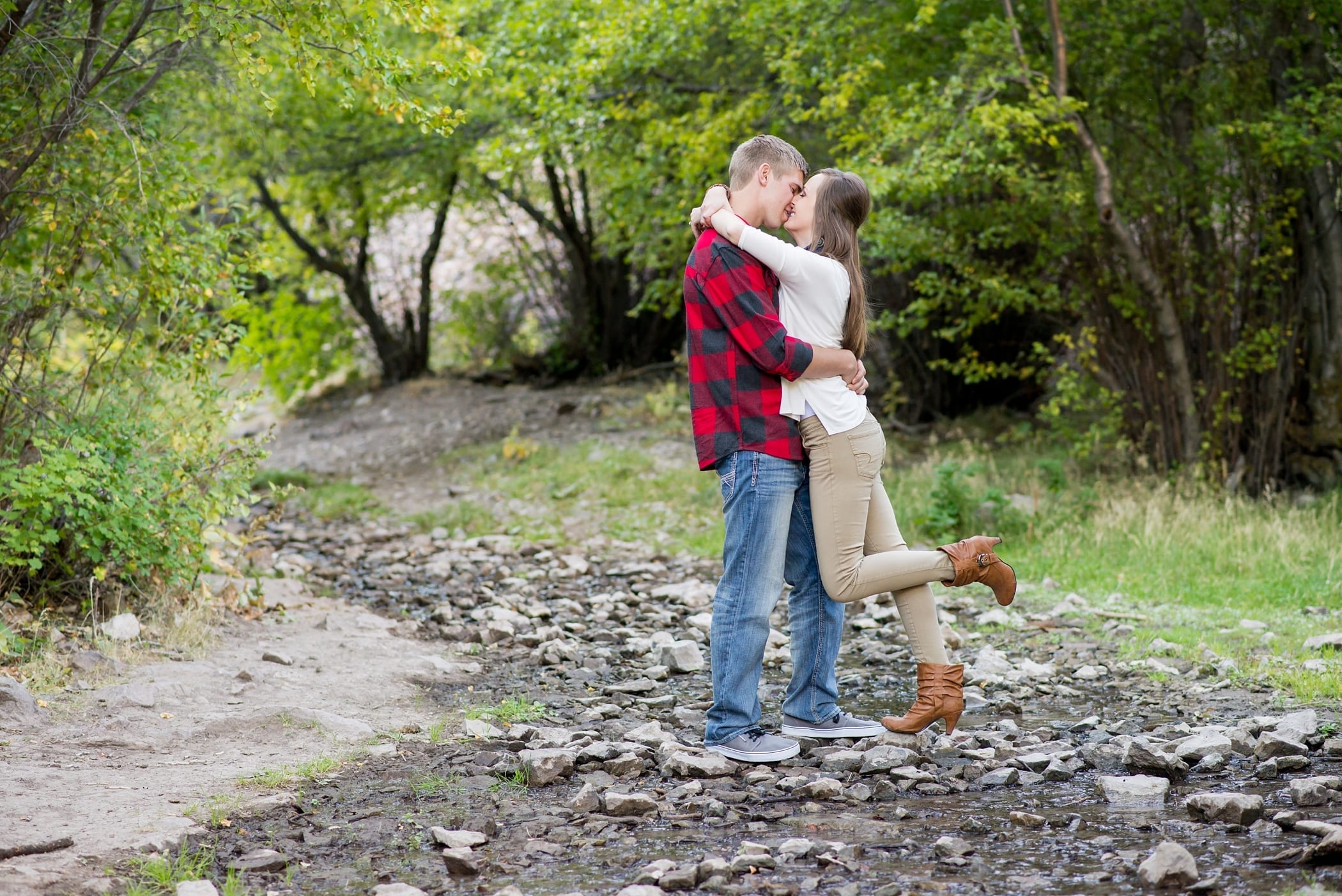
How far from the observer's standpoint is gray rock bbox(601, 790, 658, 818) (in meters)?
3.52

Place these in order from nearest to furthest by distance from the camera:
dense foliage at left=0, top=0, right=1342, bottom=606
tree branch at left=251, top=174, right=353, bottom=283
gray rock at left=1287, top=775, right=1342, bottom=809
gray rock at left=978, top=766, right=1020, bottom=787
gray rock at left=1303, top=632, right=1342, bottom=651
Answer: gray rock at left=1287, top=775, right=1342, bottom=809 → gray rock at left=978, top=766, right=1020, bottom=787 → gray rock at left=1303, top=632, right=1342, bottom=651 → dense foliage at left=0, top=0, right=1342, bottom=606 → tree branch at left=251, top=174, right=353, bottom=283

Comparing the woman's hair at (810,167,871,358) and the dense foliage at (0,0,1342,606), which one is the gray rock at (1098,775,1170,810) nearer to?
the woman's hair at (810,167,871,358)

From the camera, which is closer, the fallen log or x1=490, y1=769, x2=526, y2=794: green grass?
the fallen log

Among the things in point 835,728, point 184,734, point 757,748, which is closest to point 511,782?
point 757,748

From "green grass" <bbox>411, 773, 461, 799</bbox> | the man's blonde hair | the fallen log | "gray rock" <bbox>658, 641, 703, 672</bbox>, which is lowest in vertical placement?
"gray rock" <bbox>658, 641, 703, 672</bbox>

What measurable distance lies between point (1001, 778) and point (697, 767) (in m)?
1.01

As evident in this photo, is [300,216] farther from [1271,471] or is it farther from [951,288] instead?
[1271,471]

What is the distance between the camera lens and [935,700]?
13.5 feet

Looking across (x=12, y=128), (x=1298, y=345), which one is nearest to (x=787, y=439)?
(x=12, y=128)

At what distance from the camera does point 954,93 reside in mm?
8297

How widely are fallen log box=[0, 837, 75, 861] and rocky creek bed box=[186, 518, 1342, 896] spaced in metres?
0.40

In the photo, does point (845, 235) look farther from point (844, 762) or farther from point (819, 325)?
point (844, 762)

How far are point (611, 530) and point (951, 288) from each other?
3.73m

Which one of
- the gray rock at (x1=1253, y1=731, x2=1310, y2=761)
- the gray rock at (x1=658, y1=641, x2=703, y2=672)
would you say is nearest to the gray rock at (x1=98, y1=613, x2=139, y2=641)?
the gray rock at (x1=658, y1=641, x2=703, y2=672)
